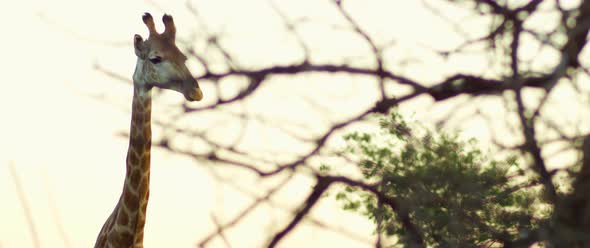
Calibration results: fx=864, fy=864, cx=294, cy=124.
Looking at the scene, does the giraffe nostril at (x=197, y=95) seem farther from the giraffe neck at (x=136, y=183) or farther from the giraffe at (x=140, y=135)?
the giraffe neck at (x=136, y=183)

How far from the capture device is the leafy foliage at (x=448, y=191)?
20.3 ft

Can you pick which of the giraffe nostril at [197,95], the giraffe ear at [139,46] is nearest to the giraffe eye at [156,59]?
the giraffe ear at [139,46]

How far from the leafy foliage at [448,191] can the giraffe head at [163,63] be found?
1.52m

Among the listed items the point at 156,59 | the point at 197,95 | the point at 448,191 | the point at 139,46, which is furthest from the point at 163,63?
the point at 448,191

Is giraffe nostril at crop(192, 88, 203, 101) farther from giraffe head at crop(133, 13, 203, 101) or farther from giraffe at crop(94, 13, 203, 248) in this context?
giraffe at crop(94, 13, 203, 248)

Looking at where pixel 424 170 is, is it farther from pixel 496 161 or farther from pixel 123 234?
pixel 123 234

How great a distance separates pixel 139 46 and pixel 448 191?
3.09 meters

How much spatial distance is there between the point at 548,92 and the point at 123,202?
3.77 m

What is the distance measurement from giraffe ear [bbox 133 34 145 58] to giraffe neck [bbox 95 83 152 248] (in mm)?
285

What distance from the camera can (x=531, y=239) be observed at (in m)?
5.97

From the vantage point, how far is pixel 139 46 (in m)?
7.74

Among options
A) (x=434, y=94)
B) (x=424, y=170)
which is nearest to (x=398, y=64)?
(x=434, y=94)

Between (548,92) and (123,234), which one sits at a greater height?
(548,92)

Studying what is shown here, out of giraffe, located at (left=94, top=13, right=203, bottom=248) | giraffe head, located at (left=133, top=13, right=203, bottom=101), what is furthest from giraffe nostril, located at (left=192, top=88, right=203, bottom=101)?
giraffe, located at (left=94, top=13, right=203, bottom=248)
